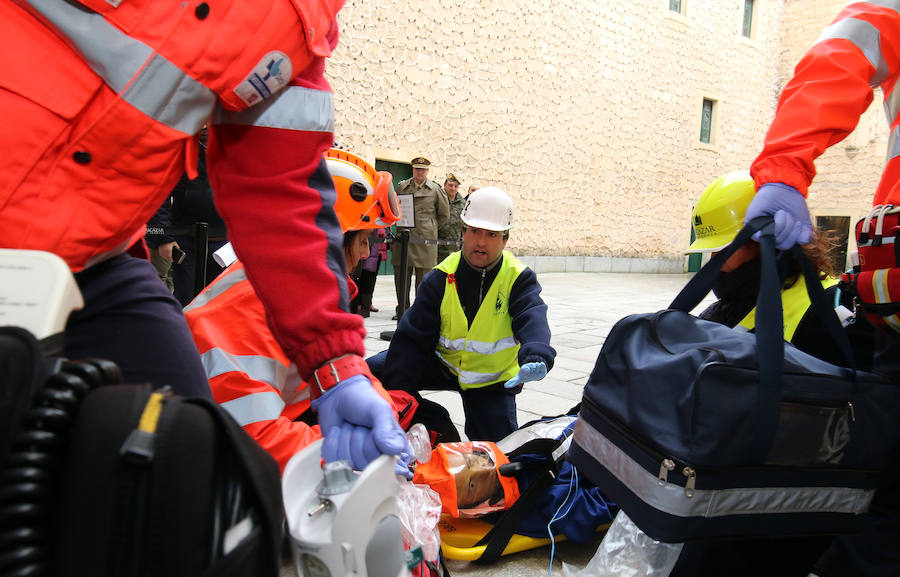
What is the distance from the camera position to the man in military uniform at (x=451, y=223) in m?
8.52

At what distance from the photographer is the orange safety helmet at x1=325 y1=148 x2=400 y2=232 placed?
2.54 metres

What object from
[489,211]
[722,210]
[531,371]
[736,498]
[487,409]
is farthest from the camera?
[489,211]

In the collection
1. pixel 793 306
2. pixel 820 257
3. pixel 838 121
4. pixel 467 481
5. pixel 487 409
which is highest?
pixel 838 121

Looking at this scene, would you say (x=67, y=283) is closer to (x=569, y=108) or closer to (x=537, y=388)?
(x=537, y=388)

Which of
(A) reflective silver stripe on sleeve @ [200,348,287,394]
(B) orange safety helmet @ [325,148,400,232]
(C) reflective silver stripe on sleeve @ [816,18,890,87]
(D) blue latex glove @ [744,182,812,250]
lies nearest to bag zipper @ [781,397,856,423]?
(D) blue latex glove @ [744,182,812,250]

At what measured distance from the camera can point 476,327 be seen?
115 inches

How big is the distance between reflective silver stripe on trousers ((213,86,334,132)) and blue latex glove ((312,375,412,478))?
0.44 m

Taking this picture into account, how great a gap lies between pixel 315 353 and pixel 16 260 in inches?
20.1

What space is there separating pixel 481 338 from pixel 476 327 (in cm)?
6

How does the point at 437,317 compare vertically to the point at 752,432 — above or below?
below

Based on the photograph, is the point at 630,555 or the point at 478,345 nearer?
the point at 630,555

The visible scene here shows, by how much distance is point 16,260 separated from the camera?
0.52 m

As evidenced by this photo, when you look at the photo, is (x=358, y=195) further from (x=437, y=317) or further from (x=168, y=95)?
(x=168, y=95)

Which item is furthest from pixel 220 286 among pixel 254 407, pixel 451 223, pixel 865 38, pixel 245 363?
pixel 451 223
